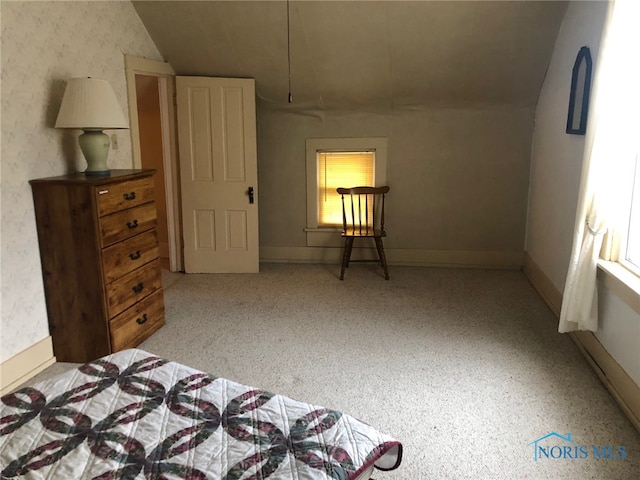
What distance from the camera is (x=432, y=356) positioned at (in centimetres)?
310

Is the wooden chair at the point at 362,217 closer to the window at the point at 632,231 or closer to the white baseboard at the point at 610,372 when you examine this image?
the white baseboard at the point at 610,372

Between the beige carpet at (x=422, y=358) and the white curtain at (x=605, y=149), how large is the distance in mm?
482

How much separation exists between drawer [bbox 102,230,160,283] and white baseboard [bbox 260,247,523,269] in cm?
192

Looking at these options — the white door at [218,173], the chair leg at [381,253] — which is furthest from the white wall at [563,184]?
the white door at [218,173]

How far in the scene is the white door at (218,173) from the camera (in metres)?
4.54

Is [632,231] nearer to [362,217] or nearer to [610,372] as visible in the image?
[610,372]

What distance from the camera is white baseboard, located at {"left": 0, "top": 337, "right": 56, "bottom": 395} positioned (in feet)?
8.88

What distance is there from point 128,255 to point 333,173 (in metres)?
2.44

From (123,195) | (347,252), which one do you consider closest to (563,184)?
(347,252)

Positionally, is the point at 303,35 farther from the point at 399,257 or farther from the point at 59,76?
the point at 399,257

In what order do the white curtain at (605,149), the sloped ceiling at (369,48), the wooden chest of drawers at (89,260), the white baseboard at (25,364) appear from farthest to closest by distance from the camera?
the sloped ceiling at (369,48) → the wooden chest of drawers at (89,260) → the white baseboard at (25,364) → the white curtain at (605,149)

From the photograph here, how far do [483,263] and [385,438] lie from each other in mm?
3652

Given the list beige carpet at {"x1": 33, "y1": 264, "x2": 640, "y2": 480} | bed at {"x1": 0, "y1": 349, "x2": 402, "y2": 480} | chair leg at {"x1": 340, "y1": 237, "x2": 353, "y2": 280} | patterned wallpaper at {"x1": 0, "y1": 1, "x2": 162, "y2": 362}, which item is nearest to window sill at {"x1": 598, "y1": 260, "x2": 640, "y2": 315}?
beige carpet at {"x1": 33, "y1": 264, "x2": 640, "y2": 480}

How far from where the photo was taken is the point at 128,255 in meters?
3.14
